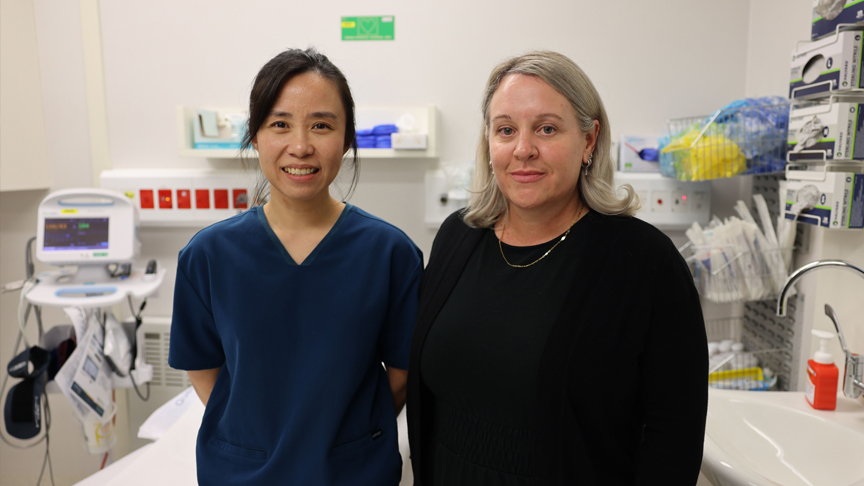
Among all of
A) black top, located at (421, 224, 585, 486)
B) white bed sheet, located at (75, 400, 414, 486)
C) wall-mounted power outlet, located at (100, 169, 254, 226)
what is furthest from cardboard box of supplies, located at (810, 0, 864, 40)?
wall-mounted power outlet, located at (100, 169, 254, 226)

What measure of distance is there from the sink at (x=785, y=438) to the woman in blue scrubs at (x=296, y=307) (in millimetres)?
770

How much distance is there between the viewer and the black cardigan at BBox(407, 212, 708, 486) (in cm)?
98

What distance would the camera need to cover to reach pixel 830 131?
4.60ft

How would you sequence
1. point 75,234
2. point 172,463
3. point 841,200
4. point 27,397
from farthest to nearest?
point 75,234
point 27,397
point 172,463
point 841,200

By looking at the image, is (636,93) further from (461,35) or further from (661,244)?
(661,244)

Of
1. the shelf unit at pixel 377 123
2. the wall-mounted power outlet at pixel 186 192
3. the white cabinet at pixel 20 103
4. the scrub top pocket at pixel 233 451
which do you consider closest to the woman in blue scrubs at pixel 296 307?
the scrub top pocket at pixel 233 451

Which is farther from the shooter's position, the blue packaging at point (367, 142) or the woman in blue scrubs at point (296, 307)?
the blue packaging at point (367, 142)

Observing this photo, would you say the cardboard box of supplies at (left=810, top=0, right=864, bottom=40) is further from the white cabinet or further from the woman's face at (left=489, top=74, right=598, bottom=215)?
the white cabinet

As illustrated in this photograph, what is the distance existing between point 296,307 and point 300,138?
1.05 feet

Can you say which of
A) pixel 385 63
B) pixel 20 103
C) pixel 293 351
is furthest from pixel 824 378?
pixel 20 103

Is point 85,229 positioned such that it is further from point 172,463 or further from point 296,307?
point 296,307

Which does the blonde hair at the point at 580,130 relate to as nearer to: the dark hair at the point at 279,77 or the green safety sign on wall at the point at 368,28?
the dark hair at the point at 279,77

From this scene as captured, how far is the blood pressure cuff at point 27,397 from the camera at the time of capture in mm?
1947

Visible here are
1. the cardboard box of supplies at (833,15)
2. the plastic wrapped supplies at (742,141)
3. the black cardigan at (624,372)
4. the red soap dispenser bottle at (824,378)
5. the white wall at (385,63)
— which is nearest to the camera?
the black cardigan at (624,372)
